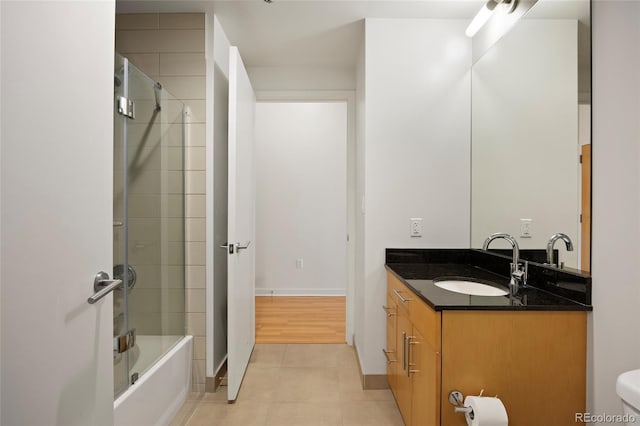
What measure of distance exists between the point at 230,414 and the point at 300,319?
1.81 m

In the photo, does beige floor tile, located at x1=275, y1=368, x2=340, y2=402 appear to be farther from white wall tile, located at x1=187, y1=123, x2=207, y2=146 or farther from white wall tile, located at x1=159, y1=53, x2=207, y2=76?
white wall tile, located at x1=159, y1=53, x2=207, y2=76

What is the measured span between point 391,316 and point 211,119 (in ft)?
5.64

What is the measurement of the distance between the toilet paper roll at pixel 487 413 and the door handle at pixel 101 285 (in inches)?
50.2

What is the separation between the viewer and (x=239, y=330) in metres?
2.33

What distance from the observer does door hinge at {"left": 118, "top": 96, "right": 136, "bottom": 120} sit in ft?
5.57

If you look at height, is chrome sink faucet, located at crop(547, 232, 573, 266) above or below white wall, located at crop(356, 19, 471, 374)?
below

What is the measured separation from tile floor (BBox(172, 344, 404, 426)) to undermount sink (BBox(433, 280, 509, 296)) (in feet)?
2.69

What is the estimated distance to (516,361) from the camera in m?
1.35

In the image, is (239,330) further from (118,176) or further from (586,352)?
(586,352)

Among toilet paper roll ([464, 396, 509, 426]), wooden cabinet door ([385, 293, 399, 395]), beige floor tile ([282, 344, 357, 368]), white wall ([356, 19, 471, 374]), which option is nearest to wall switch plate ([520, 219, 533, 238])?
white wall ([356, 19, 471, 374])

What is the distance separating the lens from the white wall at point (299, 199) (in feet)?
15.6

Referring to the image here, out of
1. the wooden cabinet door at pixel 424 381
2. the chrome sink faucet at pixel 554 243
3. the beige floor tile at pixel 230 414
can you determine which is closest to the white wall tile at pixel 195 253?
the beige floor tile at pixel 230 414

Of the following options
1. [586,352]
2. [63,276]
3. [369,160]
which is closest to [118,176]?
[63,276]

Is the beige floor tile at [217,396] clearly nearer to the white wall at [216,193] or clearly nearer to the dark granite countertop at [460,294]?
the white wall at [216,193]
